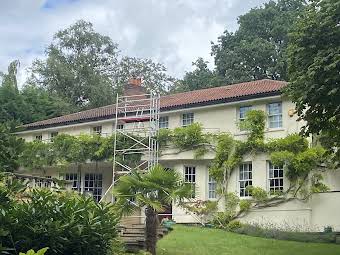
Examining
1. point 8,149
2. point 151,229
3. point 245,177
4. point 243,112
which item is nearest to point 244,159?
point 245,177

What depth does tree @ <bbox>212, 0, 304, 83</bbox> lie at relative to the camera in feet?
176

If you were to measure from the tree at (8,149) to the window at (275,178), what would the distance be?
18.6m

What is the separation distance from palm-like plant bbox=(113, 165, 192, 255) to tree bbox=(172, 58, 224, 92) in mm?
37560

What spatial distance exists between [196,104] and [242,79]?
2385cm

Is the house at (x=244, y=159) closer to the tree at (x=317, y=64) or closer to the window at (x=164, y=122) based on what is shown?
the window at (x=164, y=122)

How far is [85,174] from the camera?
3588 centimetres

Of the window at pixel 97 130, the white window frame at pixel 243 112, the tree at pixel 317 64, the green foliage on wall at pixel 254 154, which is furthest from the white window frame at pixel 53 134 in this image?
the tree at pixel 317 64

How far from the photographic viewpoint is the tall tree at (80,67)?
5628 centimetres

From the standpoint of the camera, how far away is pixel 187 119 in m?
31.8

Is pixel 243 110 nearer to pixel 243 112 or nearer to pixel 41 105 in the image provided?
pixel 243 112

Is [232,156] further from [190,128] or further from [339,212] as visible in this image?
[339,212]

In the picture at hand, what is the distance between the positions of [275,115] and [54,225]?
19328 mm

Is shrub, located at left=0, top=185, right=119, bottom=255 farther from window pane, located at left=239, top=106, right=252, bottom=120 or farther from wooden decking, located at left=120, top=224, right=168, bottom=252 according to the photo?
window pane, located at left=239, top=106, right=252, bottom=120

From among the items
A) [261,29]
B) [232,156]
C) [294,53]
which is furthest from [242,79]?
[294,53]
